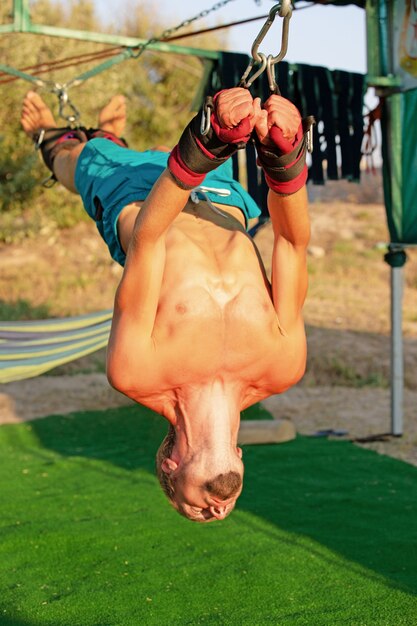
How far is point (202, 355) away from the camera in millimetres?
1971

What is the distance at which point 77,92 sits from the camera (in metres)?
10.9

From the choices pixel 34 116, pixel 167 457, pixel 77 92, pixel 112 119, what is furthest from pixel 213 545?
pixel 77 92

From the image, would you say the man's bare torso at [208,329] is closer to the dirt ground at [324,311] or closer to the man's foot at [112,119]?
the man's foot at [112,119]

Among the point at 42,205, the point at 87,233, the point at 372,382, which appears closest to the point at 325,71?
the point at 372,382

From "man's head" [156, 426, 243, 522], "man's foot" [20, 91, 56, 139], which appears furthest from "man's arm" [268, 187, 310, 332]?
"man's foot" [20, 91, 56, 139]

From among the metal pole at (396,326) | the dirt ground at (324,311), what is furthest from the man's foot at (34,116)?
the dirt ground at (324,311)

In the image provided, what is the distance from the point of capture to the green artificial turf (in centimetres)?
295

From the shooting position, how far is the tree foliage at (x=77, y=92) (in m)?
10.4

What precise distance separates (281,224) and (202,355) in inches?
13.8

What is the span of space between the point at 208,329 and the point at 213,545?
6.15 ft

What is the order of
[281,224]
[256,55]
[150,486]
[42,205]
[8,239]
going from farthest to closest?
[42,205], [8,239], [150,486], [281,224], [256,55]

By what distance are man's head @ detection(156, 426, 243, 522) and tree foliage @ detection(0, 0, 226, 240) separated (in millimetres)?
5183

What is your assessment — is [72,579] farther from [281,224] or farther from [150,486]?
[281,224]

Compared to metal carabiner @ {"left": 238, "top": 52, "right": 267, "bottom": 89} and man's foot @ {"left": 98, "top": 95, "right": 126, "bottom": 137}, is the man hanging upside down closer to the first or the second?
metal carabiner @ {"left": 238, "top": 52, "right": 267, "bottom": 89}
